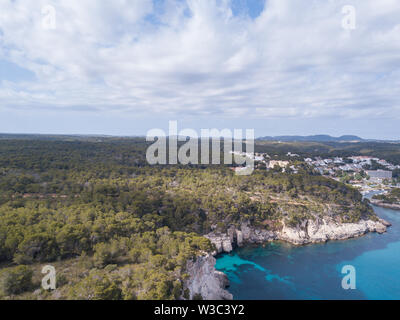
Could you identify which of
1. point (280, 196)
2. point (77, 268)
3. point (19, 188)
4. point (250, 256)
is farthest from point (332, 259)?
point (19, 188)

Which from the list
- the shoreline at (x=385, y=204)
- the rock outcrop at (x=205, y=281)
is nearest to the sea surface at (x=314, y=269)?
the rock outcrop at (x=205, y=281)

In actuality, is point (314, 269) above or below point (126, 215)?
below

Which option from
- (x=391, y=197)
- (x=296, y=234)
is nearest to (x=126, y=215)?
(x=296, y=234)

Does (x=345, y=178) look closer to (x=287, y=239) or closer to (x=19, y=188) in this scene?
(x=287, y=239)

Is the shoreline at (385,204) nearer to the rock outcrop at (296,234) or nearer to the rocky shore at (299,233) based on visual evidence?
the rocky shore at (299,233)

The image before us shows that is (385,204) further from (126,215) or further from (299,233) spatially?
(126,215)

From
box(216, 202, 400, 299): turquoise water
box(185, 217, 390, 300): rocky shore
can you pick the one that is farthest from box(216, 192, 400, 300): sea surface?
box(185, 217, 390, 300): rocky shore
